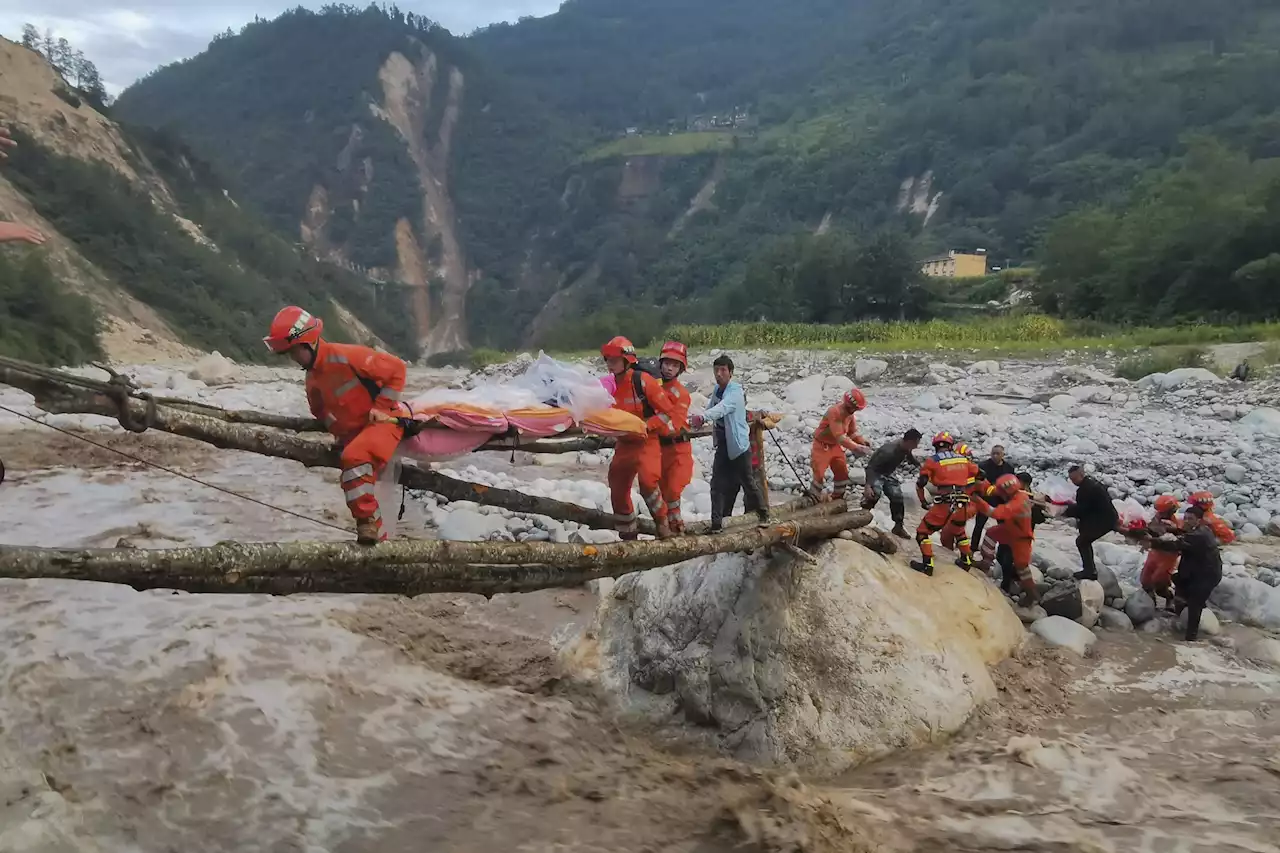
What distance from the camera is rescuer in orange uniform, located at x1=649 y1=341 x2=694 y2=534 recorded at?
19.7 feet

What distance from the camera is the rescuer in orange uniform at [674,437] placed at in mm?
6012

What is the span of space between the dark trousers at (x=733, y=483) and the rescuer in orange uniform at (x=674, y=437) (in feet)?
1.33

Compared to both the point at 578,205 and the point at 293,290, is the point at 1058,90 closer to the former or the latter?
the point at 578,205

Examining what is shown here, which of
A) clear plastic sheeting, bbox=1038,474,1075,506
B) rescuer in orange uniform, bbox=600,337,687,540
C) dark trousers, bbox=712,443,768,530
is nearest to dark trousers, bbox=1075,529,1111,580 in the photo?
clear plastic sheeting, bbox=1038,474,1075,506

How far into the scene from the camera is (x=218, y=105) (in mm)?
111750

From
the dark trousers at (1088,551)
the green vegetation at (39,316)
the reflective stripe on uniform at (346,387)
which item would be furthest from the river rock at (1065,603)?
the green vegetation at (39,316)

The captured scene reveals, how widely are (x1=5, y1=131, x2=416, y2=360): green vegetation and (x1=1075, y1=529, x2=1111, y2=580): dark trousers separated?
41.4m

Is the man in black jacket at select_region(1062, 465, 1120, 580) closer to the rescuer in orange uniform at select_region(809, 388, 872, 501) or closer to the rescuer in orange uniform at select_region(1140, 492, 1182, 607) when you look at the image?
the rescuer in orange uniform at select_region(1140, 492, 1182, 607)

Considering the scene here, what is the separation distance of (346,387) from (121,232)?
153 feet

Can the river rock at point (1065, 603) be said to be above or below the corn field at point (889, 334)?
below

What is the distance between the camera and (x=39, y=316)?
96.7 feet

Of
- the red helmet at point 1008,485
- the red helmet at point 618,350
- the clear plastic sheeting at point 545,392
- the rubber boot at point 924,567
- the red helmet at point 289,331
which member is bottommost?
the rubber boot at point 924,567

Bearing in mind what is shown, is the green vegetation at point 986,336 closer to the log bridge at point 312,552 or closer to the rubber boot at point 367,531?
the log bridge at point 312,552

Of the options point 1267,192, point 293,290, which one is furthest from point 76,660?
point 293,290
